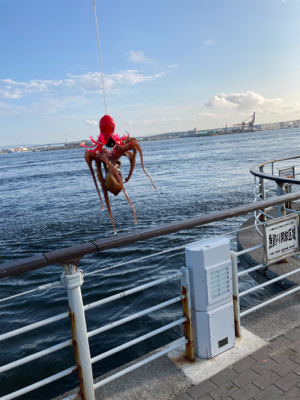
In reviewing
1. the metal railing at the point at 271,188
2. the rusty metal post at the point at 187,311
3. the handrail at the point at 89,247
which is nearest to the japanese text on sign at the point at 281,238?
the metal railing at the point at 271,188

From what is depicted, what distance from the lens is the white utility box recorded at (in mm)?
2932

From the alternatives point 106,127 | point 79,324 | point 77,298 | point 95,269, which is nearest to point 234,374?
point 79,324

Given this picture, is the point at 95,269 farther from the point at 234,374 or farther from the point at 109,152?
the point at 109,152

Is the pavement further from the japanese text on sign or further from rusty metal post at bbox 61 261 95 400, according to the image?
the japanese text on sign

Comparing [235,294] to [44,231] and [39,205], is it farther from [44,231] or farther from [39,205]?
[39,205]

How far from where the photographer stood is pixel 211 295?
2.97 meters

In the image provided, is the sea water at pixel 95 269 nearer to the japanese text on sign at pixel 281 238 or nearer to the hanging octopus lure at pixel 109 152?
the hanging octopus lure at pixel 109 152

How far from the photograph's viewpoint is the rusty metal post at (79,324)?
2374mm

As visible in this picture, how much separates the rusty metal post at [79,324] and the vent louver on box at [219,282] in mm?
1197

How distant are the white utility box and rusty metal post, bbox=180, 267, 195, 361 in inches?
2.2

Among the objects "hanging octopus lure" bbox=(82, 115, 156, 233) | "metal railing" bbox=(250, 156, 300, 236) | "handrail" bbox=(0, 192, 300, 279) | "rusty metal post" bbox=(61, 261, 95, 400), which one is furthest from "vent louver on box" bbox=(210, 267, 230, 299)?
"hanging octopus lure" bbox=(82, 115, 156, 233)

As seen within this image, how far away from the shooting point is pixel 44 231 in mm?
16016

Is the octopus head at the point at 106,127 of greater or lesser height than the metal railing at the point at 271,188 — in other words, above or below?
above

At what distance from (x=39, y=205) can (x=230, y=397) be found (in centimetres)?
2340
